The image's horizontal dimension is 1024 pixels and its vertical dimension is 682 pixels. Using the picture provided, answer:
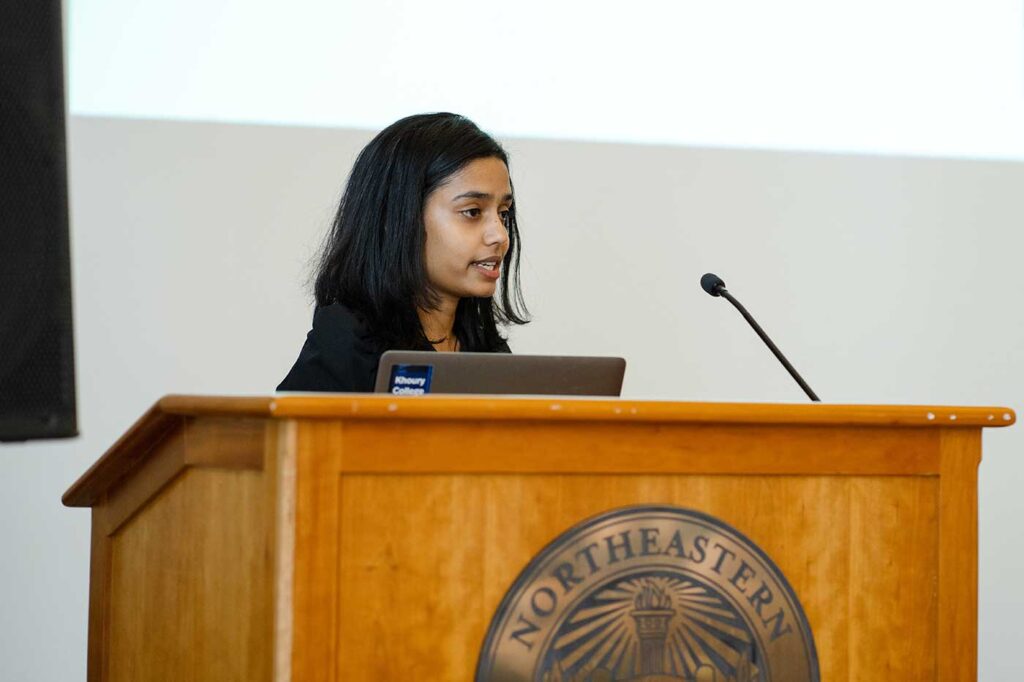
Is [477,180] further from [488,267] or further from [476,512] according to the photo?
[476,512]

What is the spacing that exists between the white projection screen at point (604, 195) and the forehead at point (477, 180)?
0.68 meters

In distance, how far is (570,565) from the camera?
1.19m

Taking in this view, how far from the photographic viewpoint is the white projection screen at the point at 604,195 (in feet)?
9.68

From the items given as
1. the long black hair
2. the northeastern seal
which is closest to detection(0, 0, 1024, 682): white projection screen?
the long black hair

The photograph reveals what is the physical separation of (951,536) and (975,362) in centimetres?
225

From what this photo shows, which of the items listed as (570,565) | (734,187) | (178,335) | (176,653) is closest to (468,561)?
(570,565)

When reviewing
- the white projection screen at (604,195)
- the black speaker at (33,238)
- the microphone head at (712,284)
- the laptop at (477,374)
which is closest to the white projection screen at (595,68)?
the white projection screen at (604,195)

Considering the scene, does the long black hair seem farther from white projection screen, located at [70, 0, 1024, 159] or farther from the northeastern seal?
the northeastern seal

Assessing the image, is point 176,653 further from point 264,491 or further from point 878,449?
point 878,449

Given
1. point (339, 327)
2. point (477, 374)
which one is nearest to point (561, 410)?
point (477, 374)

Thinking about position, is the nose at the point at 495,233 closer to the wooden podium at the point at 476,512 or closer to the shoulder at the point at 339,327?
the shoulder at the point at 339,327

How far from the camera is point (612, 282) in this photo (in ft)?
10.6

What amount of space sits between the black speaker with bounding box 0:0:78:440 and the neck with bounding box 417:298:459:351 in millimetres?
1282

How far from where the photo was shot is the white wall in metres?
2.96
